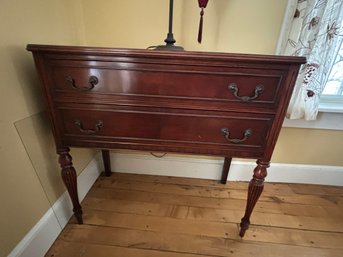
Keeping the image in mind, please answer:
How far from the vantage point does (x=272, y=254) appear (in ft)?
3.15

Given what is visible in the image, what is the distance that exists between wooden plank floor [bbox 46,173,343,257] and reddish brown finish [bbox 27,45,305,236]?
0.46m

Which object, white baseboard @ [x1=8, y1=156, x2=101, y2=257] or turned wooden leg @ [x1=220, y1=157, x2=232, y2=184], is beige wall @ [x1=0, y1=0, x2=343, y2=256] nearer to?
white baseboard @ [x1=8, y1=156, x2=101, y2=257]

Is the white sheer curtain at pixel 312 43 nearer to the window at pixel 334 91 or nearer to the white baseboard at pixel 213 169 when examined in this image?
the window at pixel 334 91

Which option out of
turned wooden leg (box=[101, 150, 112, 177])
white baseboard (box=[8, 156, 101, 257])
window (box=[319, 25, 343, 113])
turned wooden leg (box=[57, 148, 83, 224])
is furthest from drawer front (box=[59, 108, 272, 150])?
window (box=[319, 25, 343, 113])

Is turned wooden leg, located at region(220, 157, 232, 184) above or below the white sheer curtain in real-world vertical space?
below

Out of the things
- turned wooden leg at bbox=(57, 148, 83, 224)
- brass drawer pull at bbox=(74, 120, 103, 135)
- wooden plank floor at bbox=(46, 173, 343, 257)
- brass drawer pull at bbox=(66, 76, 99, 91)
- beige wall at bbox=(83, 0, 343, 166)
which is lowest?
wooden plank floor at bbox=(46, 173, 343, 257)

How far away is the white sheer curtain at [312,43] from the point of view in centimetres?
91

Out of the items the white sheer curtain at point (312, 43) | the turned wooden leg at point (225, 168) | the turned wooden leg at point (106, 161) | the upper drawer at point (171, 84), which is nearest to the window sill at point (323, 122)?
the white sheer curtain at point (312, 43)

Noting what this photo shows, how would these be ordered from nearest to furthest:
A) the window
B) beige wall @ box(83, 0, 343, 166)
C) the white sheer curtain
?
the white sheer curtain < beige wall @ box(83, 0, 343, 166) < the window

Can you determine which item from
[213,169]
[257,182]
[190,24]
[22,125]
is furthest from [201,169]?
[22,125]

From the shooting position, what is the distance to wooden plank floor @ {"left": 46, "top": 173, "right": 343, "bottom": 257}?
97 cm

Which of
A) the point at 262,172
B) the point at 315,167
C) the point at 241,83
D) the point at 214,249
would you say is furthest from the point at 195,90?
the point at 315,167

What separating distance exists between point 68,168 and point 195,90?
680 millimetres

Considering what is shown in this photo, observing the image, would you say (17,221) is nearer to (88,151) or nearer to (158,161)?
(88,151)
